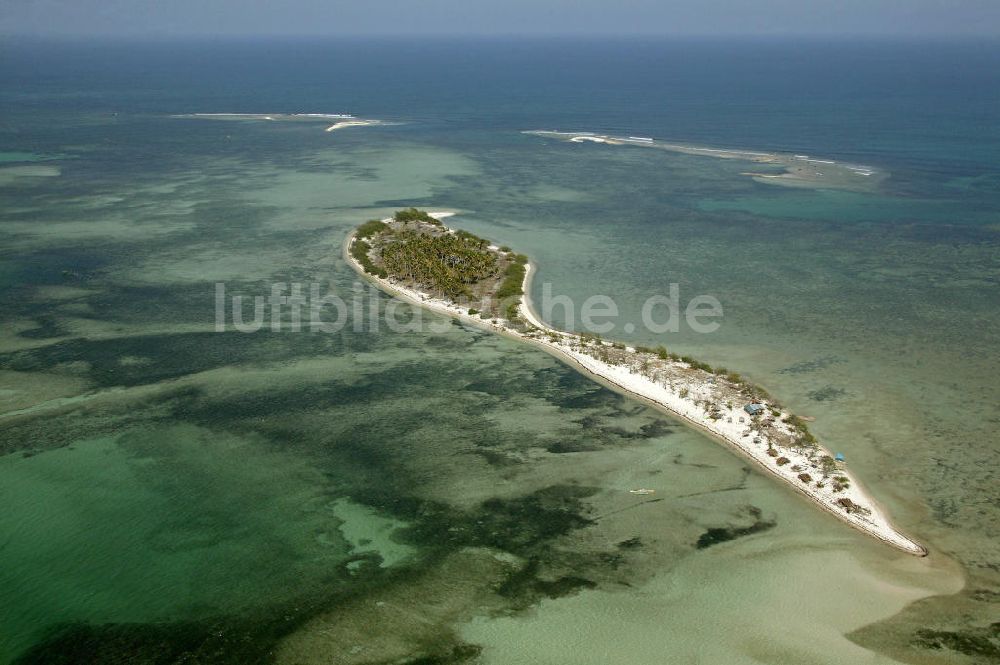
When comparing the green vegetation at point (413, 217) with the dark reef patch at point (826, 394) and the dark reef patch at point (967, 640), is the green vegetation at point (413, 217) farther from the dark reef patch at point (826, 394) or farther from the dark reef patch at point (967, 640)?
the dark reef patch at point (967, 640)

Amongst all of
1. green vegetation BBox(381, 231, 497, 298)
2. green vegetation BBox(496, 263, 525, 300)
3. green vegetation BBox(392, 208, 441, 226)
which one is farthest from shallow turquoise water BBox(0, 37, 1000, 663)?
green vegetation BBox(392, 208, 441, 226)

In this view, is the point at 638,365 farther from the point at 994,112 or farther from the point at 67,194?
the point at 994,112

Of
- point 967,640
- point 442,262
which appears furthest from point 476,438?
point 442,262

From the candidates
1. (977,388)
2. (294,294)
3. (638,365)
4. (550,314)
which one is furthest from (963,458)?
(294,294)

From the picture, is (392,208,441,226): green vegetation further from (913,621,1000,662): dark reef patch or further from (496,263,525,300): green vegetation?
(913,621,1000,662): dark reef patch

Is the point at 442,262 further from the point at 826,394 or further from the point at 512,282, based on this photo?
the point at 826,394

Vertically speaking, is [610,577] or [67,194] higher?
[67,194]

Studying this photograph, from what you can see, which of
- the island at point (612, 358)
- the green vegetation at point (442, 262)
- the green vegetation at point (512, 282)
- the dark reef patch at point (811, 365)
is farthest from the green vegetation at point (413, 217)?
the dark reef patch at point (811, 365)
